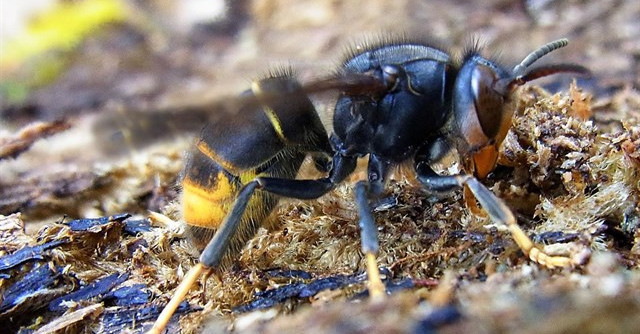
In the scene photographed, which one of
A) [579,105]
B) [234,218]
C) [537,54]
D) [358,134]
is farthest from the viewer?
[579,105]

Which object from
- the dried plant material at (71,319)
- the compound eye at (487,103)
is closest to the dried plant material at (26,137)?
the dried plant material at (71,319)

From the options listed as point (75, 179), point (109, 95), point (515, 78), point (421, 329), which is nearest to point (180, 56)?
point (109, 95)

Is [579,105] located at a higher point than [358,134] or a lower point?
higher

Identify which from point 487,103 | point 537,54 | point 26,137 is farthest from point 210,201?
point 26,137

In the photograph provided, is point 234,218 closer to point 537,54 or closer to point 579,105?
point 537,54

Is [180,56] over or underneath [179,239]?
over

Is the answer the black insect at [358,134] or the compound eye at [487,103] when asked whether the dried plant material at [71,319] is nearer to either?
the black insect at [358,134]

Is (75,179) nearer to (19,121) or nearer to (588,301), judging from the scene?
(19,121)
